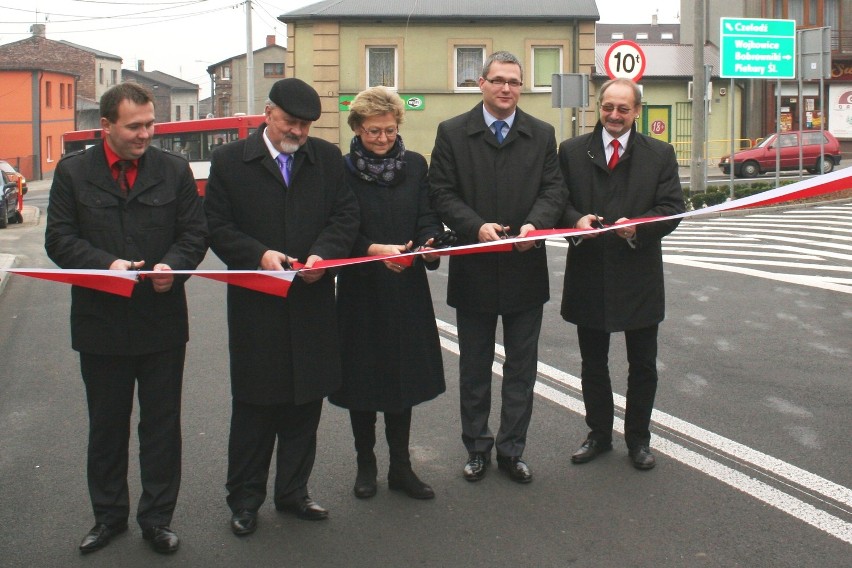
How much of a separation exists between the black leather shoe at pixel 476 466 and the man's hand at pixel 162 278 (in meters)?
1.82

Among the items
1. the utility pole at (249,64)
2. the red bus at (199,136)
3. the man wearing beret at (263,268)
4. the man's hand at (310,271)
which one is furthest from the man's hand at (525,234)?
the utility pole at (249,64)

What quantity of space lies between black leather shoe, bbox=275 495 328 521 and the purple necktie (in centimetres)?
145

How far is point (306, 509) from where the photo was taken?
15.4ft

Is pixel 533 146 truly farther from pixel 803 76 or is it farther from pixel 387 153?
pixel 803 76

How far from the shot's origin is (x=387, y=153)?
4.93 m

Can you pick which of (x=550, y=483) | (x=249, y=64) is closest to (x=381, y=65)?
(x=249, y=64)

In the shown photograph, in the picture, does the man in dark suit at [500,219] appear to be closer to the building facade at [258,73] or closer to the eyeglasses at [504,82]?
the eyeglasses at [504,82]

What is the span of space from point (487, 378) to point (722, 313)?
5253 millimetres

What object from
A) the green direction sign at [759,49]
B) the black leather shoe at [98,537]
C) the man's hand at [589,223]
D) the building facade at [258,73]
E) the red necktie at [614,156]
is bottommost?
the black leather shoe at [98,537]

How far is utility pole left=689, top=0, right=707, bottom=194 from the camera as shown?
21.5 metres

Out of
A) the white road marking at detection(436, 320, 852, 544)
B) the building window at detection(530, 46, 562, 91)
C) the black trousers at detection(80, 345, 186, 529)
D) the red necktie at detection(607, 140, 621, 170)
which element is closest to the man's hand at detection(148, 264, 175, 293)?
the black trousers at detection(80, 345, 186, 529)

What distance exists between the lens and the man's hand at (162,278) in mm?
4242

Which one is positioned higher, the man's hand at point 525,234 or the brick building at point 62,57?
the brick building at point 62,57

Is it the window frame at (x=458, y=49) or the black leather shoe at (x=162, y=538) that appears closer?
the black leather shoe at (x=162, y=538)
